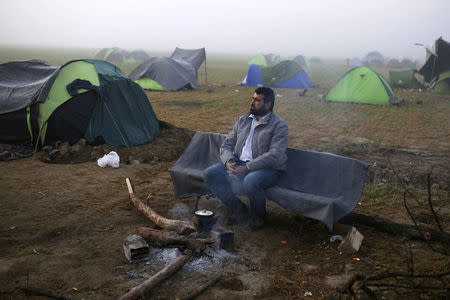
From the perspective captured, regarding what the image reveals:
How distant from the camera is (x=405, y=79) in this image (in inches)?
872

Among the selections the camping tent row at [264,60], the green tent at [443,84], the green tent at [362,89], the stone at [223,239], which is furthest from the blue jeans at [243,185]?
the camping tent row at [264,60]

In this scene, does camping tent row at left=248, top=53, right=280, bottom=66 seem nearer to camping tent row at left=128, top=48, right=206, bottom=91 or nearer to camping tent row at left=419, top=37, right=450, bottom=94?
camping tent row at left=419, top=37, right=450, bottom=94

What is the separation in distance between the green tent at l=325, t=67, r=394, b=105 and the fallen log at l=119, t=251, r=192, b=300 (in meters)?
14.6

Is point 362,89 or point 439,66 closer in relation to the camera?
point 362,89

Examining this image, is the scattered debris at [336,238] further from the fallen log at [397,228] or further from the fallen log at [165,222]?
the fallen log at [165,222]

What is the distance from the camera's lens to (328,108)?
599 inches

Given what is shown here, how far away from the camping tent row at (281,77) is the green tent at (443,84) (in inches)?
273

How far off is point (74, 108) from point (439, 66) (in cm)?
1989

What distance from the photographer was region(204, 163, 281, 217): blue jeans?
4.65m

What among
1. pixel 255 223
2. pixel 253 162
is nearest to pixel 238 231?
pixel 255 223

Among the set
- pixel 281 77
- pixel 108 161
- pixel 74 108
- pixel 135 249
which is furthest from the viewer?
pixel 281 77

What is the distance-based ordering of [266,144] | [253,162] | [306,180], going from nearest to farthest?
[253,162] → [266,144] → [306,180]

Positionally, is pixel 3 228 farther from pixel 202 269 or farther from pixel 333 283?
pixel 333 283

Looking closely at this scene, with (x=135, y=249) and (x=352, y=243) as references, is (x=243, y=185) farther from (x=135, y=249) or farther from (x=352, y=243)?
(x=135, y=249)
